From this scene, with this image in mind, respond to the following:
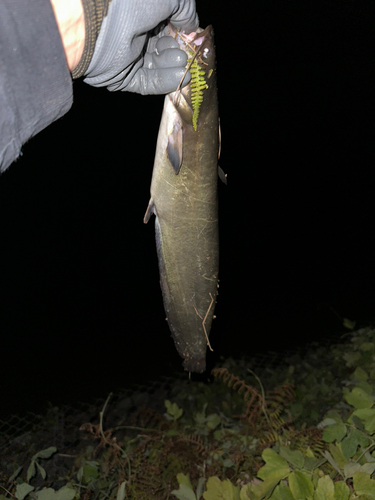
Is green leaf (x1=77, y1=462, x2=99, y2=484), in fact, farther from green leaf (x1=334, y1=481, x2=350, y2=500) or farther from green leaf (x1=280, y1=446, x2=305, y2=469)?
green leaf (x1=334, y1=481, x2=350, y2=500)

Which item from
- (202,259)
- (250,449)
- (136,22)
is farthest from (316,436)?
(136,22)

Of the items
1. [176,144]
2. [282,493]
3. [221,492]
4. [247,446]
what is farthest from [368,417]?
[176,144]

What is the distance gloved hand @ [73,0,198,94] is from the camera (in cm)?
85

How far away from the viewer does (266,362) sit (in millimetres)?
3479

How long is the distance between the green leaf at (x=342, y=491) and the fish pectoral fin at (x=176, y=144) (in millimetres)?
1454

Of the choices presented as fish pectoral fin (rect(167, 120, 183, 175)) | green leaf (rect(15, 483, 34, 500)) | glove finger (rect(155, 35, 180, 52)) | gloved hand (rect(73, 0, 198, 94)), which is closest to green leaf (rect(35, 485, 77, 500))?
green leaf (rect(15, 483, 34, 500))

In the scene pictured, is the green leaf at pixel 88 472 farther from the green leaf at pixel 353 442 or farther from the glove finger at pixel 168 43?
the glove finger at pixel 168 43

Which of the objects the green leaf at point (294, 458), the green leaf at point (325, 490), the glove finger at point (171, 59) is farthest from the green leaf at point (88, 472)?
the glove finger at point (171, 59)

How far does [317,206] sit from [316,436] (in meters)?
3.60

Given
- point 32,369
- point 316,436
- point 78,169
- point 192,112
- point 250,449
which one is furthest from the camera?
point 78,169

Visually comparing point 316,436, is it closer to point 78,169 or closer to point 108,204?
point 108,204

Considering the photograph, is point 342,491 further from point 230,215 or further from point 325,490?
point 230,215

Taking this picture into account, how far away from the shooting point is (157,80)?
3.77 ft

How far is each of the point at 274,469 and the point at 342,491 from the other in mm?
303
